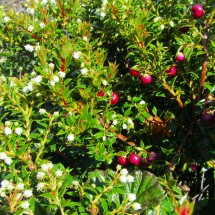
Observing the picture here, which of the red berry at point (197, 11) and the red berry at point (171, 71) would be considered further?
the red berry at point (171, 71)

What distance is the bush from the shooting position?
175 centimetres

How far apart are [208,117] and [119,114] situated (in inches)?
18.5

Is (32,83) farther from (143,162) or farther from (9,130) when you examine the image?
(143,162)

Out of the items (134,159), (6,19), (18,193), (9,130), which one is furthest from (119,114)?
(6,19)

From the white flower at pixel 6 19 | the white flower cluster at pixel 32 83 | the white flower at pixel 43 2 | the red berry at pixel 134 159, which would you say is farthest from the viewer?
the white flower at pixel 6 19

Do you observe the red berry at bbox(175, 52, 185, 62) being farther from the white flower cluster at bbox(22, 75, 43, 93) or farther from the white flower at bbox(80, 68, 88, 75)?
the white flower cluster at bbox(22, 75, 43, 93)

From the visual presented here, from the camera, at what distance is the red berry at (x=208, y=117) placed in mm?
1925

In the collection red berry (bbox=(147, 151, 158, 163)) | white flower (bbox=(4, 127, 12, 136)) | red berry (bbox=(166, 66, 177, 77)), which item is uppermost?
red berry (bbox=(166, 66, 177, 77))

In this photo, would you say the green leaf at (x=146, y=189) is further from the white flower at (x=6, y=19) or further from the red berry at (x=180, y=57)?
the white flower at (x=6, y=19)

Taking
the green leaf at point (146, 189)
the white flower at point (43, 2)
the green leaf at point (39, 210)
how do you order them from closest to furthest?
1. the green leaf at point (39, 210)
2. the green leaf at point (146, 189)
3. the white flower at point (43, 2)

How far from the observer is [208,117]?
193 cm

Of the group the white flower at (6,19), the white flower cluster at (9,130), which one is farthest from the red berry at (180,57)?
the white flower at (6,19)

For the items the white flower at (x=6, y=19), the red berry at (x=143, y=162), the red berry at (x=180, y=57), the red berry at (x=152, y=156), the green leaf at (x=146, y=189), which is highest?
the red berry at (x=180, y=57)

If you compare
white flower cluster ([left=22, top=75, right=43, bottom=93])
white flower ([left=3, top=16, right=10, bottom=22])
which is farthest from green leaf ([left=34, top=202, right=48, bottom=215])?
white flower ([left=3, top=16, right=10, bottom=22])
